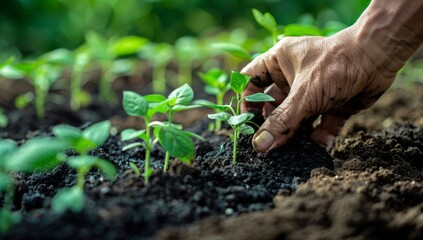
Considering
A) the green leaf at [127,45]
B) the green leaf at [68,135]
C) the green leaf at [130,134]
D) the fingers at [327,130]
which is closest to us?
the green leaf at [68,135]

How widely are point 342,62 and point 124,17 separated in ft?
16.7

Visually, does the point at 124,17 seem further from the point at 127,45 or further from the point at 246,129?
the point at 246,129

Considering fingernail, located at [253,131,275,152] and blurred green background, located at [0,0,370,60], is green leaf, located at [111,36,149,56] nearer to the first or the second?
fingernail, located at [253,131,275,152]

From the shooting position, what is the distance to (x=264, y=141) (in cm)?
212

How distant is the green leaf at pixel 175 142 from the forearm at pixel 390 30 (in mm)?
791

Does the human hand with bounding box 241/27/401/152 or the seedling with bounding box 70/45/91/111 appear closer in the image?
the human hand with bounding box 241/27/401/152

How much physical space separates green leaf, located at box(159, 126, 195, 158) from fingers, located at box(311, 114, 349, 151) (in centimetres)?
83

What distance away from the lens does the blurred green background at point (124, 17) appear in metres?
6.60

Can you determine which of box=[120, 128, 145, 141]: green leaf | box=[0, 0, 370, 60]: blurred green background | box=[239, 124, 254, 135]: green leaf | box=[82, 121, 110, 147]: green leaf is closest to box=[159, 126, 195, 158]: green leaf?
box=[120, 128, 145, 141]: green leaf

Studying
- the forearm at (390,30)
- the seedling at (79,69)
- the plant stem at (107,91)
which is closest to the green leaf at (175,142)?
the forearm at (390,30)

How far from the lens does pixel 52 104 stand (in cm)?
414

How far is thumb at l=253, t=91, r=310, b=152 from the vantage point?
6.89 feet

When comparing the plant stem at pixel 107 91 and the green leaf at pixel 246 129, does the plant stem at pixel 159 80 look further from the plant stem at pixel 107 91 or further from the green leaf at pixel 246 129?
the green leaf at pixel 246 129

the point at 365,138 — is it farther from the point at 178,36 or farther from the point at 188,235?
the point at 178,36
